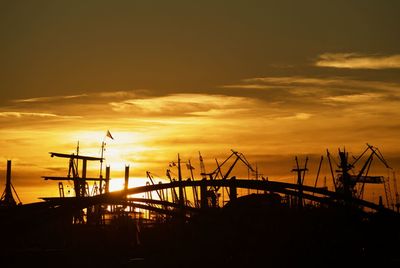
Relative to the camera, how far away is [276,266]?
55281 mm

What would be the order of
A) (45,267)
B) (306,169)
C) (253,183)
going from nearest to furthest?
(253,183) < (45,267) < (306,169)

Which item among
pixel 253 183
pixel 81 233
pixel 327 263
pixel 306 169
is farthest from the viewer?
pixel 306 169

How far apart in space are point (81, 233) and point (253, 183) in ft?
137

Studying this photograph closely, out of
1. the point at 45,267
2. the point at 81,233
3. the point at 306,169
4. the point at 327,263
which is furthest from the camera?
the point at 306,169

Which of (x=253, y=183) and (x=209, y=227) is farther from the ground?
(x=253, y=183)

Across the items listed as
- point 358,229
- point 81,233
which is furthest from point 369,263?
point 81,233

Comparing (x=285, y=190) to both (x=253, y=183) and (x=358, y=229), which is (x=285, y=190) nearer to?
(x=253, y=183)

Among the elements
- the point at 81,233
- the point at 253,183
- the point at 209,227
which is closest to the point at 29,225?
the point at 209,227

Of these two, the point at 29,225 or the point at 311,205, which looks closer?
the point at 29,225

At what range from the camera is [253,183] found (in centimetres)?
5997

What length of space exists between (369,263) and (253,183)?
463 inches

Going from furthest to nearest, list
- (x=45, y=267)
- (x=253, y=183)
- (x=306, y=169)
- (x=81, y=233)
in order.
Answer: (x=306, y=169)
(x=81, y=233)
(x=45, y=267)
(x=253, y=183)

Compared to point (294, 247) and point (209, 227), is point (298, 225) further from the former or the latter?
point (209, 227)

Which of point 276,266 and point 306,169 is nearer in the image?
point 276,266
